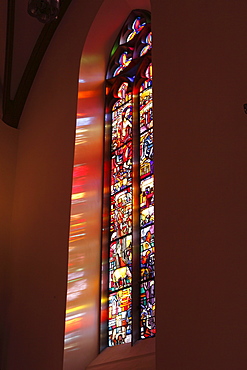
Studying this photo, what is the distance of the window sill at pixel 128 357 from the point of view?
18.7 ft

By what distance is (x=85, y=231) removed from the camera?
7.05 m

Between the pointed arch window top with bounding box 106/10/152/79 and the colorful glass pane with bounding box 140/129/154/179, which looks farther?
the pointed arch window top with bounding box 106/10/152/79

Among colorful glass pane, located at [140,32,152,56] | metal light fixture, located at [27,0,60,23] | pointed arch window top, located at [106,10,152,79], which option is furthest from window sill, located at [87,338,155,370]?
colorful glass pane, located at [140,32,152,56]

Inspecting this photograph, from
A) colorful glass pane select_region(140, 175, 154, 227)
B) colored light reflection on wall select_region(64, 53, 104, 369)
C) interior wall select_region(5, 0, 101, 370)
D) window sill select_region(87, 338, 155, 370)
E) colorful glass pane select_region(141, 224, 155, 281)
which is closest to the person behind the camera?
window sill select_region(87, 338, 155, 370)

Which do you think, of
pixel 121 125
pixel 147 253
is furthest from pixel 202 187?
pixel 121 125

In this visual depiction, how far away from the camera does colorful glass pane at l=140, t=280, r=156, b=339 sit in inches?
243

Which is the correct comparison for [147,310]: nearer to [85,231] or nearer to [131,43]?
[85,231]

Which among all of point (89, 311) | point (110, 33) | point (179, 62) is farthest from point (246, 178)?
point (110, 33)

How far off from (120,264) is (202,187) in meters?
1.86

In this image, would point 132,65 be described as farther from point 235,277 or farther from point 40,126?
point 235,277

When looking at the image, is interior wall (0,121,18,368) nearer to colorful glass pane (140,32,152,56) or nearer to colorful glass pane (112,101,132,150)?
colorful glass pane (112,101,132,150)

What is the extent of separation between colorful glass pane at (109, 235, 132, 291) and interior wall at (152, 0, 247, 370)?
1246 mm

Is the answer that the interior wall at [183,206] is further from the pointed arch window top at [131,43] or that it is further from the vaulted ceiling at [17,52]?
the vaulted ceiling at [17,52]

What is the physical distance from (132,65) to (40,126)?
1434mm
